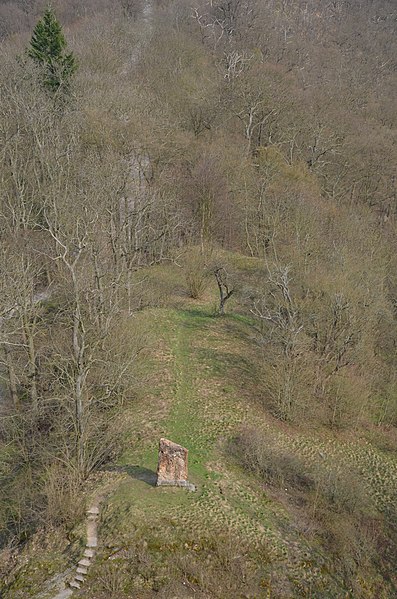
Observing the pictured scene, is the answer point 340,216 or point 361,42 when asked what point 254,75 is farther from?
point 361,42

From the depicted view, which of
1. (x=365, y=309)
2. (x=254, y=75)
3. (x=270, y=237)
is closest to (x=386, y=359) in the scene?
→ (x=365, y=309)

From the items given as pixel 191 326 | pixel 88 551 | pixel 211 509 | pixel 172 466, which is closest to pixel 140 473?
pixel 172 466

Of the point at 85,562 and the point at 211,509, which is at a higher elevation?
the point at 211,509

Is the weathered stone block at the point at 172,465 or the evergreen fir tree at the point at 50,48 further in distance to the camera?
the evergreen fir tree at the point at 50,48

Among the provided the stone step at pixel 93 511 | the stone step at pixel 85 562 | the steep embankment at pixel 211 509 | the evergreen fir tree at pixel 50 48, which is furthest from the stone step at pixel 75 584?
the evergreen fir tree at pixel 50 48

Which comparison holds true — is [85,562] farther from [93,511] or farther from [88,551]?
[93,511]

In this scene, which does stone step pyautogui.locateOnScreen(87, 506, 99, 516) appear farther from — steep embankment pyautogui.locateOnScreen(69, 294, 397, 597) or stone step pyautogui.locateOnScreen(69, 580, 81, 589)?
stone step pyautogui.locateOnScreen(69, 580, 81, 589)

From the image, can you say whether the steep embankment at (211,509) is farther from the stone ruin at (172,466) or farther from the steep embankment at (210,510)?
the stone ruin at (172,466)
